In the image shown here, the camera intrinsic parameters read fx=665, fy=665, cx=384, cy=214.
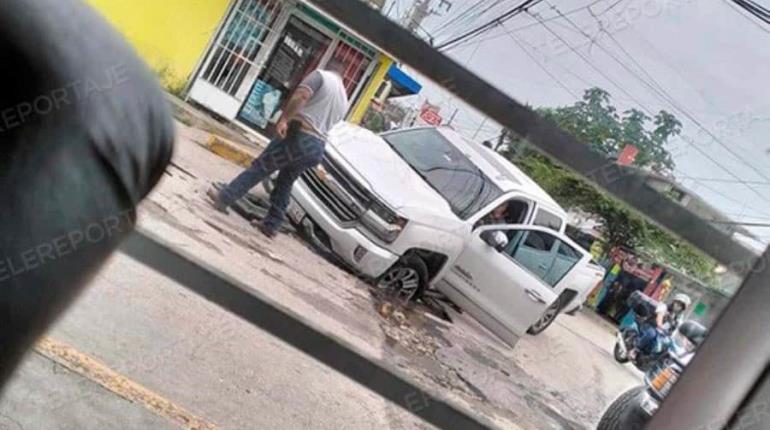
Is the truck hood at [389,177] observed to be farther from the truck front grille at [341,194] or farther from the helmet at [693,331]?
the helmet at [693,331]

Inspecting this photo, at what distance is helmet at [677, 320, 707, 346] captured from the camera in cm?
64

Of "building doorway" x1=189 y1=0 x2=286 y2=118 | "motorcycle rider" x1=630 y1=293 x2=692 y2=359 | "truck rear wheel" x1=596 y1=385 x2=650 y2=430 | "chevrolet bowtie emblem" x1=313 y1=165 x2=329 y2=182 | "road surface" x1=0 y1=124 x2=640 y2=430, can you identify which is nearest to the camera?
"truck rear wheel" x1=596 y1=385 x2=650 y2=430

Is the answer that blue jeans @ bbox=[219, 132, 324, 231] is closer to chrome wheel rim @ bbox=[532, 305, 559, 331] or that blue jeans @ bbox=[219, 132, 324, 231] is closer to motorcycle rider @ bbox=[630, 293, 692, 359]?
motorcycle rider @ bbox=[630, 293, 692, 359]

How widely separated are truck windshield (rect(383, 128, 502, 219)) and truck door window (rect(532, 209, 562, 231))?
0.22 metres

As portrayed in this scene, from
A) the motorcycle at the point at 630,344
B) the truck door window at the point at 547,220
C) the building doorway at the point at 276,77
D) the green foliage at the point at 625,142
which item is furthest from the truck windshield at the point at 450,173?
the green foliage at the point at 625,142

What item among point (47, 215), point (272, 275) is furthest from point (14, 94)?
point (272, 275)

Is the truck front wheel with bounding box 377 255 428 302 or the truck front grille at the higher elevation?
the truck front grille

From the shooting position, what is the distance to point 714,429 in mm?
599

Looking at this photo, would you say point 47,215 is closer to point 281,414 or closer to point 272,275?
point 281,414

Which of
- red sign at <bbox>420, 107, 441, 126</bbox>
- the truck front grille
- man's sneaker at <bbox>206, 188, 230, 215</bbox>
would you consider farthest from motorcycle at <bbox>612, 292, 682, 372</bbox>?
man's sneaker at <bbox>206, 188, 230, 215</bbox>

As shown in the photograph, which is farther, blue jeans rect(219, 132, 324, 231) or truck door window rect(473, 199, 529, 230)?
truck door window rect(473, 199, 529, 230)

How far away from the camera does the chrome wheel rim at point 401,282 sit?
109 inches

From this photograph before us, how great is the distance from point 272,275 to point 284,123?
800mm

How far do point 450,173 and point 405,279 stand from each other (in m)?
0.52
